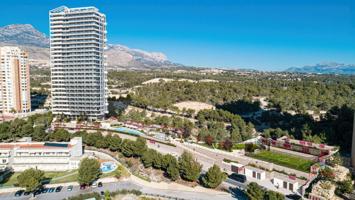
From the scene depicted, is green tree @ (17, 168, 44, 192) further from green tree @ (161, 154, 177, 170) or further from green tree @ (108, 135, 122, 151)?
green tree @ (161, 154, 177, 170)

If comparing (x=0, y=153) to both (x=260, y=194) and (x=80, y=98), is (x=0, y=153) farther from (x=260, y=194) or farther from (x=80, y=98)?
(x=260, y=194)

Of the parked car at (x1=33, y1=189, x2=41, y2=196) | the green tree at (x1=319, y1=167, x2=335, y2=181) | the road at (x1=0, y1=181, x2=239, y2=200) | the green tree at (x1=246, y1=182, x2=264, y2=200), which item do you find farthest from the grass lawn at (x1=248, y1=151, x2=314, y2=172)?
the parked car at (x1=33, y1=189, x2=41, y2=196)

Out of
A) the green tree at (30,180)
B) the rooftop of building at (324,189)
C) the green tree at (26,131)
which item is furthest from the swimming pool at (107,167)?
the rooftop of building at (324,189)

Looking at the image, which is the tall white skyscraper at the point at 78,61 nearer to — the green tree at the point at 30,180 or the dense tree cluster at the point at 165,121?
the dense tree cluster at the point at 165,121

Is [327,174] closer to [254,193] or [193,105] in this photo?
[254,193]

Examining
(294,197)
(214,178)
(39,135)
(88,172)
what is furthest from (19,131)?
(294,197)
